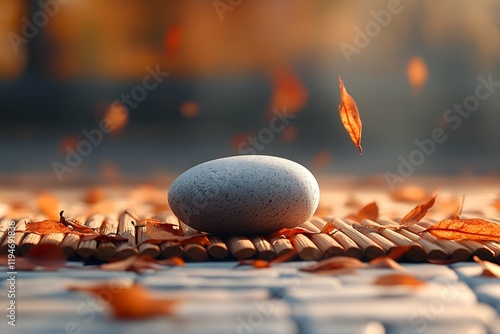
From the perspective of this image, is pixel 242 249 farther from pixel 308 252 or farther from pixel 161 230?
pixel 161 230

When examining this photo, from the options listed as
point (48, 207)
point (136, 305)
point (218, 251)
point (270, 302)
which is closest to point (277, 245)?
point (218, 251)

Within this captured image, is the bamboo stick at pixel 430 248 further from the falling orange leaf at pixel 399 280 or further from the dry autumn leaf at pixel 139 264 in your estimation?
the dry autumn leaf at pixel 139 264

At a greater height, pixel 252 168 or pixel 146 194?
pixel 146 194

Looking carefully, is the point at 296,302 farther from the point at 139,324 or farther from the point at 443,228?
the point at 443,228

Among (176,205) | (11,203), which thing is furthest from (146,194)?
(176,205)

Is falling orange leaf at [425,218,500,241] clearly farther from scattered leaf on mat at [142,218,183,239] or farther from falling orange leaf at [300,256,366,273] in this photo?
scattered leaf on mat at [142,218,183,239]

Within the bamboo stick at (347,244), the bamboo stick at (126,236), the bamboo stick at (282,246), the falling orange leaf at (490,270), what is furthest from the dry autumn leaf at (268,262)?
the falling orange leaf at (490,270)

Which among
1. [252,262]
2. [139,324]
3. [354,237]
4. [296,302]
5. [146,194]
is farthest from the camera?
[146,194]

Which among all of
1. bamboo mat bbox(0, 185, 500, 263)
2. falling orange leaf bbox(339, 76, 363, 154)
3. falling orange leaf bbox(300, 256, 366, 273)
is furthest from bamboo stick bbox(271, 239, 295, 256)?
falling orange leaf bbox(339, 76, 363, 154)
